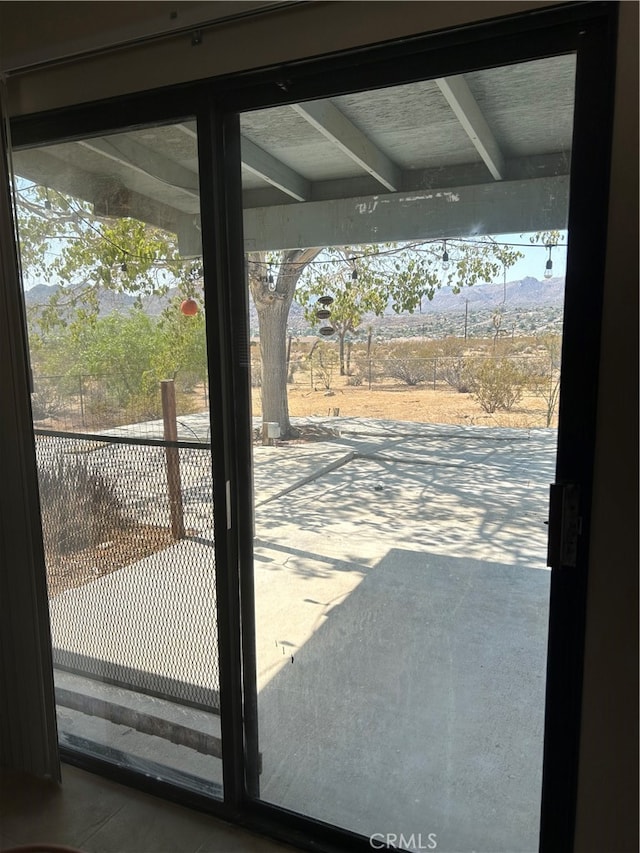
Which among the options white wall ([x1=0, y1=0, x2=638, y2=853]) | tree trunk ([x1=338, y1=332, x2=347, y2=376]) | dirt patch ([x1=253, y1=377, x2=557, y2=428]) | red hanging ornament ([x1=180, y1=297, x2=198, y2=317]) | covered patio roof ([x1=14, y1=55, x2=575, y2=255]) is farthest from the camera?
red hanging ornament ([x1=180, y1=297, x2=198, y2=317])

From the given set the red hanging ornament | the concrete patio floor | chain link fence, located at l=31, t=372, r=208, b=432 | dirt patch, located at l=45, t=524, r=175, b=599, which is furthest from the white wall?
dirt patch, located at l=45, t=524, r=175, b=599

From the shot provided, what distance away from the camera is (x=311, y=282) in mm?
1560

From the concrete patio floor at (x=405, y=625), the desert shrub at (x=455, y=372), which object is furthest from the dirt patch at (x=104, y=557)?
the desert shrub at (x=455, y=372)

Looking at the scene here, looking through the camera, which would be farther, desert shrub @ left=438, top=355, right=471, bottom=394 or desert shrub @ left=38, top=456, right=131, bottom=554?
desert shrub @ left=38, top=456, right=131, bottom=554

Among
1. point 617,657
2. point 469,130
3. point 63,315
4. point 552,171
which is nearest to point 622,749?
point 617,657

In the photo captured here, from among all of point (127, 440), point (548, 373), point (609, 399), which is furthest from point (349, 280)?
point (127, 440)

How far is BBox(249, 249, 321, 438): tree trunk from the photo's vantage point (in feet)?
5.22

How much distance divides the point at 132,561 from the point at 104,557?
0.13 meters

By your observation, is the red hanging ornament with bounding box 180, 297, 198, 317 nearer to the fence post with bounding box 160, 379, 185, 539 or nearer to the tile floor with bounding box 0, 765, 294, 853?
the fence post with bounding box 160, 379, 185, 539

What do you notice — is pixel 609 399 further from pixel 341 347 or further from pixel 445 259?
pixel 341 347

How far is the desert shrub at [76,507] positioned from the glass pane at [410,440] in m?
0.59

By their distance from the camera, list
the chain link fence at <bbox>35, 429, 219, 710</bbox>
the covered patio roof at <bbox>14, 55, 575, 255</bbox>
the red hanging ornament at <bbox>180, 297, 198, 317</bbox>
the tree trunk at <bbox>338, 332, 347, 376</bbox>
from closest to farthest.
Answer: the covered patio roof at <bbox>14, 55, 575, 255</bbox>, the tree trunk at <bbox>338, 332, 347, 376</bbox>, the red hanging ornament at <bbox>180, 297, 198, 317</bbox>, the chain link fence at <bbox>35, 429, 219, 710</bbox>

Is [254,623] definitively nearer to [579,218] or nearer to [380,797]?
[380,797]

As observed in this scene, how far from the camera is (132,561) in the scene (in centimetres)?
193
